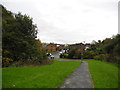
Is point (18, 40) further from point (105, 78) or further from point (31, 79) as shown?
point (105, 78)

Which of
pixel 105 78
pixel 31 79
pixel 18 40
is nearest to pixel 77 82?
pixel 105 78

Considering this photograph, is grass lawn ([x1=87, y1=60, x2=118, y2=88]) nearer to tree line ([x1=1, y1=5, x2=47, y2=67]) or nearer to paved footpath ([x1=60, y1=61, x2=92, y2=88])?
paved footpath ([x1=60, y1=61, x2=92, y2=88])

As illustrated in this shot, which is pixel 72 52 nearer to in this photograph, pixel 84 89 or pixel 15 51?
pixel 15 51

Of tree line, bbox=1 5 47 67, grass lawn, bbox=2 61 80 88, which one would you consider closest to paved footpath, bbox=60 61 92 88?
grass lawn, bbox=2 61 80 88

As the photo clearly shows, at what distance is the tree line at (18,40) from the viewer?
12147mm

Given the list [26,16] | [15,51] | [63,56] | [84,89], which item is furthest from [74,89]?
[63,56]

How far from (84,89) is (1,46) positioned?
437 inches

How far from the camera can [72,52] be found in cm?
3544

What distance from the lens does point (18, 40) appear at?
1288cm

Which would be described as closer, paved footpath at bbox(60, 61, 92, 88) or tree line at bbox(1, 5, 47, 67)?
paved footpath at bbox(60, 61, 92, 88)

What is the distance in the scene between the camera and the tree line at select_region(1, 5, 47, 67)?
12147mm

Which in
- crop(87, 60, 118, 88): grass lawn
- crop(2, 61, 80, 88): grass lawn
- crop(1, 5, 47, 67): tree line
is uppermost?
crop(1, 5, 47, 67): tree line

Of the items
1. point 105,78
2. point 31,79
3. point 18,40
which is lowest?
point 105,78

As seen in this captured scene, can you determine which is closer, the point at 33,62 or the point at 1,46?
the point at 1,46
